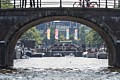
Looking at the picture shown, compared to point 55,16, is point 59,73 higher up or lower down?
lower down

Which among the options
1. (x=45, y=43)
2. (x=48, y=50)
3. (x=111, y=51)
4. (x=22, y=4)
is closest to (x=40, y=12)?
(x=22, y=4)

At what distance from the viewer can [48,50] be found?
114m

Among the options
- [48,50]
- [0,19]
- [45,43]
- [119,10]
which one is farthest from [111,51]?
[45,43]

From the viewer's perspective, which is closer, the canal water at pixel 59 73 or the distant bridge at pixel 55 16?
the canal water at pixel 59 73

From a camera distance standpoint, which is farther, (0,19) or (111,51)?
(111,51)

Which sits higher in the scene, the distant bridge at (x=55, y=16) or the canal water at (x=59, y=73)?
the distant bridge at (x=55, y=16)

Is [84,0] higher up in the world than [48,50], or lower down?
higher up

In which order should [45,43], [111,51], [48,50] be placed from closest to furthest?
[111,51], [48,50], [45,43]

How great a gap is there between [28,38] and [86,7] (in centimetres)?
7705

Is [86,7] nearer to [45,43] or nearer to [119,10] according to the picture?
[119,10]

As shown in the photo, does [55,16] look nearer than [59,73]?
No

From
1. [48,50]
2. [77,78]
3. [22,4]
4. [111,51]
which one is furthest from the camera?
[48,50]

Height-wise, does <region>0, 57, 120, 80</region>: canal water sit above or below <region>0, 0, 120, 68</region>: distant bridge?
below

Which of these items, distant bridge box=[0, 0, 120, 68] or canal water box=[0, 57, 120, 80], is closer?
canal water box=[0, 57, 120, 80]
